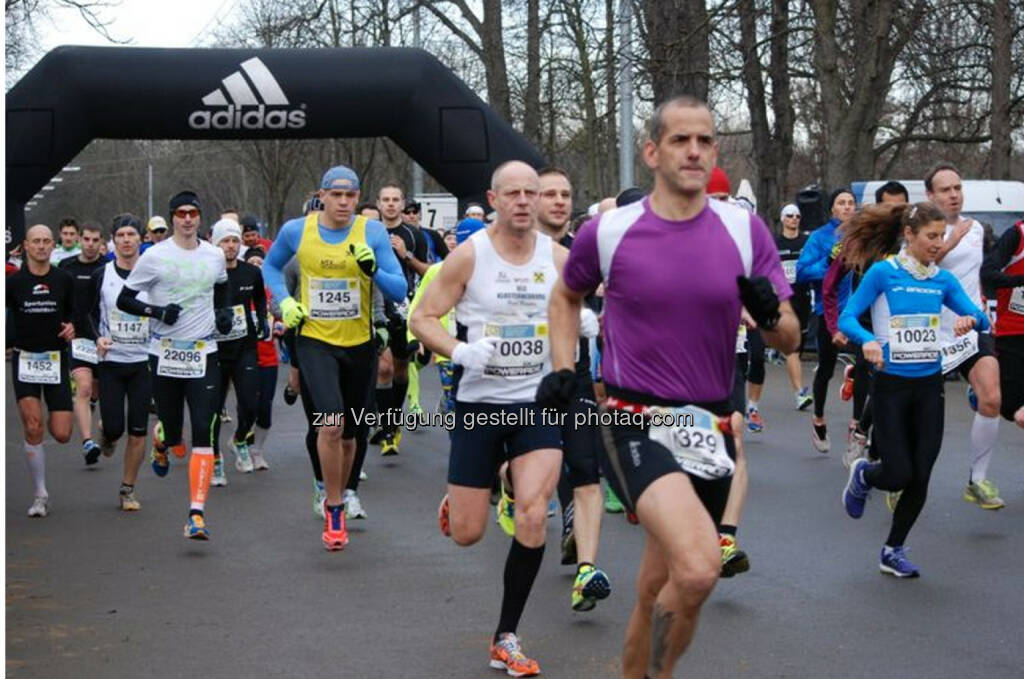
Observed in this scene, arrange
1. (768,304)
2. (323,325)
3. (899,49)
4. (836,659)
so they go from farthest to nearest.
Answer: (899,49)
(323,325)
(836,659)
(768,304)

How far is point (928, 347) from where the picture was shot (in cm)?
834

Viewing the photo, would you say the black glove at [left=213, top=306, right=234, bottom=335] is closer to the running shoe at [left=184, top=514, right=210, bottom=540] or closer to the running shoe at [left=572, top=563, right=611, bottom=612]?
the running shoe at [left=184, top=514, right=210, bottom=540]

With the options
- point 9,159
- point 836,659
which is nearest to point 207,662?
point 836,659

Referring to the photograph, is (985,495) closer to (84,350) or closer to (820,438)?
(820,438)

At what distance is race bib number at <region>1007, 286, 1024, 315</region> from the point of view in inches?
403

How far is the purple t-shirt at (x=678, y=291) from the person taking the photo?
5.37 metres

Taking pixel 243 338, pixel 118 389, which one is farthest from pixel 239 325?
pixel 118 389

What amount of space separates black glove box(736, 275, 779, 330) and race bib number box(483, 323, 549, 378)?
178 cm

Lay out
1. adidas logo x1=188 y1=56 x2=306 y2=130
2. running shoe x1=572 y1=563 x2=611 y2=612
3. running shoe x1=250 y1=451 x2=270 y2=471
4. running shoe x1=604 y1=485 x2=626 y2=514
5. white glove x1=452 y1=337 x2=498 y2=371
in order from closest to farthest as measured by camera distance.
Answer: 1. white glove x1=452 y1=337 x2=498 y2=371
2. running shoe x1=572 y1=563 x2=611 y2=612
3. running shoe x1=604 y1=485 x2=626 y2=514
4. running shoe x1=250 y1=451 x2=270 y2=471
5. adidas logo x1=188 y1=56 x2=306 y2=130

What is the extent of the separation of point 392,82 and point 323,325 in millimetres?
9614

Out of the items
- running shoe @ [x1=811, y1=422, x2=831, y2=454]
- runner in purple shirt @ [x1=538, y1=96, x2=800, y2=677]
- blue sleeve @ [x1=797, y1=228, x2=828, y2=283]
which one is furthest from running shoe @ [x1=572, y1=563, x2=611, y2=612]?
blue sleeve @ [x1=797, y1=228, x2=828, y2=283]

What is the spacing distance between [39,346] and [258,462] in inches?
92.7

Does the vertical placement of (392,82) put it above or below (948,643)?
above

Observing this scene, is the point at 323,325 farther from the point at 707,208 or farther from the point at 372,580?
the point at 707,208
